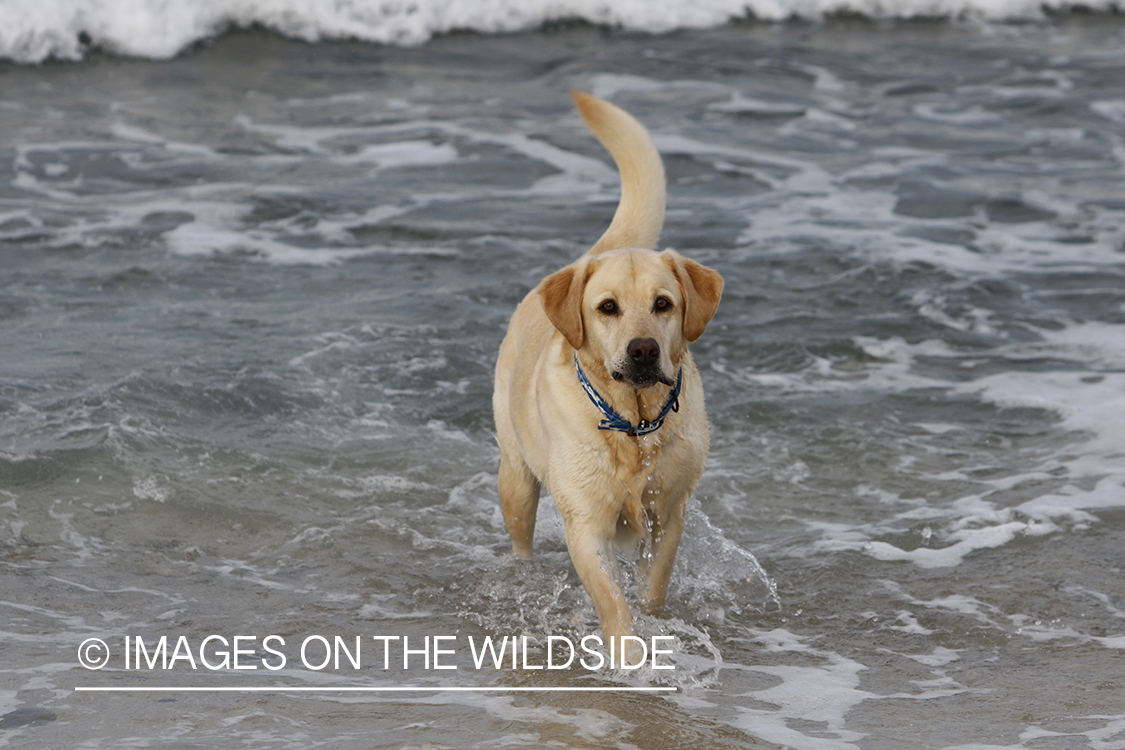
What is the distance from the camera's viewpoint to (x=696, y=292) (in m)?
3.91

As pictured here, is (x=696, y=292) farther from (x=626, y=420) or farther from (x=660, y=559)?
(x=660, y=559)

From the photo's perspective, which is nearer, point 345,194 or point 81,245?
point 81,245

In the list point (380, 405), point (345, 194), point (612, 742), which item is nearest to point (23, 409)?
point (380, 405)

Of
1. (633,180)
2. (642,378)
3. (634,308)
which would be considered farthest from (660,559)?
(633,180)

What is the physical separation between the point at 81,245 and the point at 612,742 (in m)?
6.77

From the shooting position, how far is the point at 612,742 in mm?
3426

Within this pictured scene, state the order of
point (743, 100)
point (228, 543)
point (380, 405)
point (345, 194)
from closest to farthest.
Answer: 1. point (228, 543)
2. point (380, 405)
3. point (345, 194)
4. point (743, 100)

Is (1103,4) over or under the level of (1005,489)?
over

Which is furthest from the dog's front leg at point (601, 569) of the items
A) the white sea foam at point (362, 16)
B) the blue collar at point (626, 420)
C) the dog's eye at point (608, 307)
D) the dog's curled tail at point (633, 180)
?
the white sea foam at point (362, 16)

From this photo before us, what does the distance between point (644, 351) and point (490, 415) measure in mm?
2883

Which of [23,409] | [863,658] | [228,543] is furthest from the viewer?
[23,409]

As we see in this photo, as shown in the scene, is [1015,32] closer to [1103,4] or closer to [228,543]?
[1103,4]

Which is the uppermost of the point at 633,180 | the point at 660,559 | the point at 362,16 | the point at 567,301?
the point at 362,16

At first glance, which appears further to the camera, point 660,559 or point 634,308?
point 660,559
